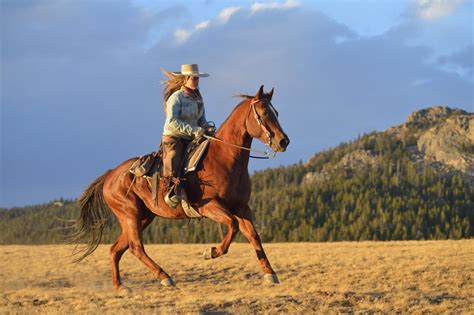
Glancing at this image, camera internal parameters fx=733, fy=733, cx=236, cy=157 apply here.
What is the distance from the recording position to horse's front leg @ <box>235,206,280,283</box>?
12867 millimetres

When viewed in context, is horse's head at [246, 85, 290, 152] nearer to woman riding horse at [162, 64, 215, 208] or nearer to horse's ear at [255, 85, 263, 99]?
horse's ear at [255, 85, 263, 99]

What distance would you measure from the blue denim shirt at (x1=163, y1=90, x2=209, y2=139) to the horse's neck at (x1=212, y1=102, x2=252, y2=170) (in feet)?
2.11

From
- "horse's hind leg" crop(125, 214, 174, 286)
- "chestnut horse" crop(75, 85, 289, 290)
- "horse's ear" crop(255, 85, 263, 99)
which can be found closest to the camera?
"chestnut horse" crop(75, 85, 289, 290)

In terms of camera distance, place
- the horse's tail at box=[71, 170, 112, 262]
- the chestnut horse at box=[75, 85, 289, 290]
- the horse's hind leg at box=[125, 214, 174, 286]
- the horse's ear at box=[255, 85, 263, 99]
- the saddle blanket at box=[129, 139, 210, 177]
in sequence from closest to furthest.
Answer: the chestnut horse at box=[75, 85, 289, 290] → the horse's ear at box=[255, 85, 263, 99] → the saddle blanket at box=[129, 139, 210, 177] → the horse's hind leg at box=[125, 214, 174, 286] → the horse's tail at box=[71, 170, 112, 262]

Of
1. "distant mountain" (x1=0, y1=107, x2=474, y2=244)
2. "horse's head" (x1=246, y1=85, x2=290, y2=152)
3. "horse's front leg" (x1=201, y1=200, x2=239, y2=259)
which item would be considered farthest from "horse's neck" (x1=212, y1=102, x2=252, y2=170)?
"distant mountain" (x1=0, y1=107, x2=474, y2=244)

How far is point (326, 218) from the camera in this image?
139 metres

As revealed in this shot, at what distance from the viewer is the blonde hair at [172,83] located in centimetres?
1441

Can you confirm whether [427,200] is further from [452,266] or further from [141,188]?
[141,188]

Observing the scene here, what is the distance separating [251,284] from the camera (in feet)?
68.3

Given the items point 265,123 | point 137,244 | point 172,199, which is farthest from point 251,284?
point 265,123

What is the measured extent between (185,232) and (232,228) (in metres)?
112

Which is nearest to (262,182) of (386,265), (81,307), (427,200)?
(427,200)

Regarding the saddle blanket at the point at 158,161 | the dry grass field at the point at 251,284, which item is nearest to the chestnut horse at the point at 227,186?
the saddle blanket at the point at 158,161

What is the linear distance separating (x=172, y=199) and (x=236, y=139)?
1608 millimetres
